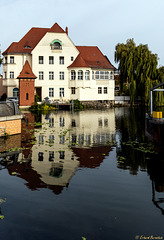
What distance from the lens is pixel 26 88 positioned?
46.2 m

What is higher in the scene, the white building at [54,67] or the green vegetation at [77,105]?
the white building at [54,67]

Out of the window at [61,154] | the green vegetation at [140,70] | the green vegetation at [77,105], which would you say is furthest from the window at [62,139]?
the green vegetation at [140,70]

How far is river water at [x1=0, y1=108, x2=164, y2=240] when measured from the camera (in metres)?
5.64

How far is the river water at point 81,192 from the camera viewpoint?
5645mm

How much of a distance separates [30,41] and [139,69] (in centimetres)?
2255

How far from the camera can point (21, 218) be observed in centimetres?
613

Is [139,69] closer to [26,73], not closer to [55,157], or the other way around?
[26,73]

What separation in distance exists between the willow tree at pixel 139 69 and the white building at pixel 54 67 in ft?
17.1

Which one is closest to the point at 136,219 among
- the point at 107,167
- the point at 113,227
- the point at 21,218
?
the point at 113,227

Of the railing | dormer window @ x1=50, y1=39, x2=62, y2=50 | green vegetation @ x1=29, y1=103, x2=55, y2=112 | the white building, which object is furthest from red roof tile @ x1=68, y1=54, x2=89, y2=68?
the railing

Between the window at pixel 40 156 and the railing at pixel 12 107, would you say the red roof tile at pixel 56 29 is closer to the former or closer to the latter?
the railing at pixel 12 107

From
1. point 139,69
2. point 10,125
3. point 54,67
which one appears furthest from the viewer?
point 54,67

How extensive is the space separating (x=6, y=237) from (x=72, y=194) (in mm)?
2508

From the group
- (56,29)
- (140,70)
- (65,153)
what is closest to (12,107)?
(65,153)
